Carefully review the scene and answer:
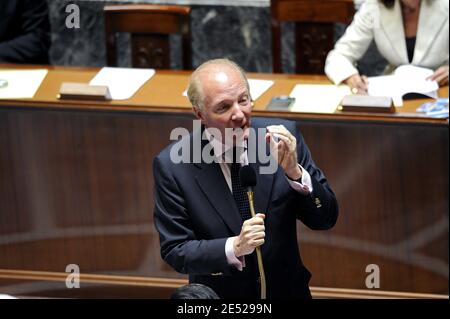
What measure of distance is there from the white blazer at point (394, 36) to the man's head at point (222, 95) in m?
2.01

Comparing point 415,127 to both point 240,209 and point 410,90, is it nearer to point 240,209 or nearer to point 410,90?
point 410,90

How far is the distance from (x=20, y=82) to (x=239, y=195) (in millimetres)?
2122

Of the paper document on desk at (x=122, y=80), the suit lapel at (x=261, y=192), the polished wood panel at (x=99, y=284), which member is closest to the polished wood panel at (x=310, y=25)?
the paper document on desk at (x=122, y=80)

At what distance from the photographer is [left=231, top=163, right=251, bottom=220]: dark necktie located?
251 cm

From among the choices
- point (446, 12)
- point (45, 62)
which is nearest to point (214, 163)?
point (446, 12)

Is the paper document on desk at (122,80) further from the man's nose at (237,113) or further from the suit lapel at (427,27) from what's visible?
the man's nose at (237,113)

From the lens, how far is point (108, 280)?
4.20 meters

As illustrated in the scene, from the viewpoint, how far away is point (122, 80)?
4379 millimetres

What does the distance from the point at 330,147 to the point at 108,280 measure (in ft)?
3.47

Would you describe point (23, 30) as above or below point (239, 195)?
below

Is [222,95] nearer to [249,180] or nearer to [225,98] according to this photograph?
[225,98]
